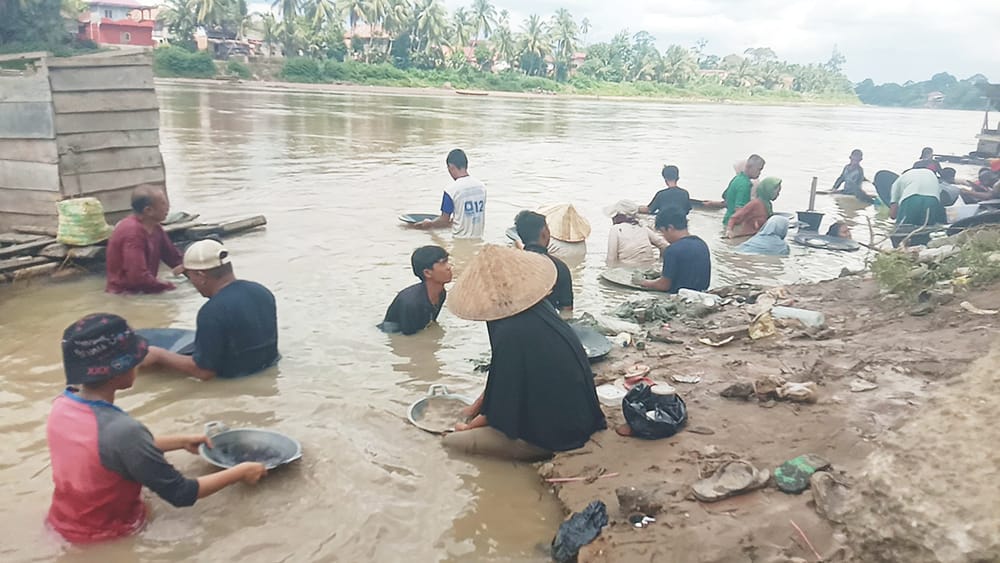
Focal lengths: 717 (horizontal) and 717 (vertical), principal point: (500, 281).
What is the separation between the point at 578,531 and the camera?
11.1 feet

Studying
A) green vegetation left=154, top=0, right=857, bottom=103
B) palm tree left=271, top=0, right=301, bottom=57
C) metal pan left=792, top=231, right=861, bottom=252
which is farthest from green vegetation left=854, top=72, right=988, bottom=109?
metal pan left=792, top=231, right=861, bottom=252

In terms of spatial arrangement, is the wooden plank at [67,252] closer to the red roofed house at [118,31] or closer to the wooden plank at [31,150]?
the wooden plank at [31,150]

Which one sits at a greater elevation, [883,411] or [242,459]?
[883,411]

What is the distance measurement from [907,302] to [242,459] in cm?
564

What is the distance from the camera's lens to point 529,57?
76.8 m

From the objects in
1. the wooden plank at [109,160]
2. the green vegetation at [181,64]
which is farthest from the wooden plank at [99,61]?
the green vegetation at [181,64]

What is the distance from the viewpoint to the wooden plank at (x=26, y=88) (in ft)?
23.4

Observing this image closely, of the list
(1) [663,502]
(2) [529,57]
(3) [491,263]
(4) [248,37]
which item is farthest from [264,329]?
(2) [529,57]

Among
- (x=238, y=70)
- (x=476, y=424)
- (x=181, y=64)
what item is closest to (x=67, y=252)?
(x=476, y=424)

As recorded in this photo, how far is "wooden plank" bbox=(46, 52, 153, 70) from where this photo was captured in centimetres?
716

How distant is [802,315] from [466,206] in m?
4.86

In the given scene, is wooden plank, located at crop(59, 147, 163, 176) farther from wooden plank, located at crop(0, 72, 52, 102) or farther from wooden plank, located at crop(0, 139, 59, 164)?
wooden plank, located at crop(0, 72, 52, 102)

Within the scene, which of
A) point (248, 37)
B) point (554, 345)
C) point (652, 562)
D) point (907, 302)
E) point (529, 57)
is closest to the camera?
point (652, 562)

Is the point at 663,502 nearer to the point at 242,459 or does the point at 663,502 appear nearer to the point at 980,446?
the point at 980,446
